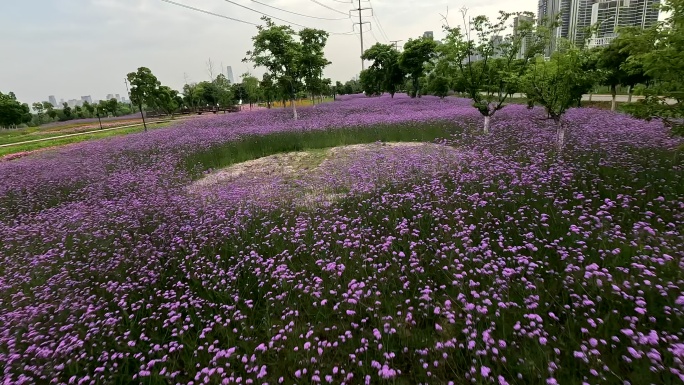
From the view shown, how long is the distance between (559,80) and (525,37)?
5.45 m

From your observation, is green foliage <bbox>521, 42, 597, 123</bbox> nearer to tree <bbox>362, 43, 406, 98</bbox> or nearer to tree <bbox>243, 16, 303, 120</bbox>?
tree <bbox>243, 16, 303, 120</bbox>

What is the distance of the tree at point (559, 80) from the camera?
881 centimetres

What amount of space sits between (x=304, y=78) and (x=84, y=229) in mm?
34442

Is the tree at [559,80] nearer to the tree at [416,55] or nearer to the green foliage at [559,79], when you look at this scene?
the green foliage at [559,79]

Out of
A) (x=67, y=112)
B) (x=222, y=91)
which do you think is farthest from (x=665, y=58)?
(x=67, y=112)

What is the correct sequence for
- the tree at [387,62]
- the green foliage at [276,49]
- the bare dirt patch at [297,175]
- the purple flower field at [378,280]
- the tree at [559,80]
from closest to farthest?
the purple flower field at [378,280] → the bare dirt patch at [297,175] → the tree at [559,80] → the green foliage at [276,49] → the tree at [387,62]

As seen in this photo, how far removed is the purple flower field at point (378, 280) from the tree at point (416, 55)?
28.6 m

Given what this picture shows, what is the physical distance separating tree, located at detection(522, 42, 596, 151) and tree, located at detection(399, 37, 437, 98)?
26937 millimetres

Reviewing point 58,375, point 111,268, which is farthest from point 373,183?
point 58,375

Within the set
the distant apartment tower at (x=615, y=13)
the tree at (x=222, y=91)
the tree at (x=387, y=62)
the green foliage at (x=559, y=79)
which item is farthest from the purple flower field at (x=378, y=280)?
the tree at (x=222, y=91)

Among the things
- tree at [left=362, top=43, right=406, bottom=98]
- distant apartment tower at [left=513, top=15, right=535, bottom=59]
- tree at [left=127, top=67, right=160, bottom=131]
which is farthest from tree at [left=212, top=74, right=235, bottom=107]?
distant apartment tower at [left=513, top=15, right=535, bottom=59]

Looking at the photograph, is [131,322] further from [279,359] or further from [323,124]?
[323,124]

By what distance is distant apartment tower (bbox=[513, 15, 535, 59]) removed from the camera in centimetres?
1255

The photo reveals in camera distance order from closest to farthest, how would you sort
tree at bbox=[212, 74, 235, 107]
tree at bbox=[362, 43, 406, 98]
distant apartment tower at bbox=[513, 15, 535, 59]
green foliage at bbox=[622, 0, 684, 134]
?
green foliage at bbox=[622, 0, 684, 134]
distant apartment tower at bbox=[513, 15, 535, 59]
tree at bbox=[362, 43, 406, 98]
tree at bbox=[212, 74, 235, 107]
